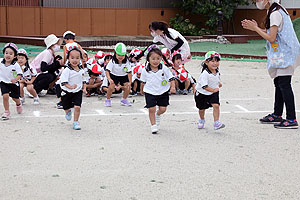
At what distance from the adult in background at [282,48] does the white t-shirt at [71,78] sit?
2.45m

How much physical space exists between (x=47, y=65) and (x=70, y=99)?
2.48 m

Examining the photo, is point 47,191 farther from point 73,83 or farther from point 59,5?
point 59,5

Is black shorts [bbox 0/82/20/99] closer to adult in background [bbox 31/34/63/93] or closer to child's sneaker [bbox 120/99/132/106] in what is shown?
adult in background [bbox 31/34/63/93]

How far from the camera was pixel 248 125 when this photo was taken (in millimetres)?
7812

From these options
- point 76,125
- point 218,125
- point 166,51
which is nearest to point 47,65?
point 166,51

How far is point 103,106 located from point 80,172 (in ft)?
13.1

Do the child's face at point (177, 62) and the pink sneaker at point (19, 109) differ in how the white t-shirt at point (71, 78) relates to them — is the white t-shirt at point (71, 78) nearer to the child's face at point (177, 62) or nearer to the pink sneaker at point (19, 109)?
the pink sneaker at point (19, 109)

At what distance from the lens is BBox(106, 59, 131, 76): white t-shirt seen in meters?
9.41

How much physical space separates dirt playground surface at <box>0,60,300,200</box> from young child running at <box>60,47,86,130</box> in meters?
0.29

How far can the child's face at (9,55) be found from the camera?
26.8 feet

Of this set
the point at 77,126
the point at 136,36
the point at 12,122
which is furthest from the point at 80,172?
the point at 136,36

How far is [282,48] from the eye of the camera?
752 cm

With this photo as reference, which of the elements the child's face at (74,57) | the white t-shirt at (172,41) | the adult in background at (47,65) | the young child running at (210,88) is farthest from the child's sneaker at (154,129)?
the adult in background at (47,65)

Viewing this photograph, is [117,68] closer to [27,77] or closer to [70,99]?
[27,77]
